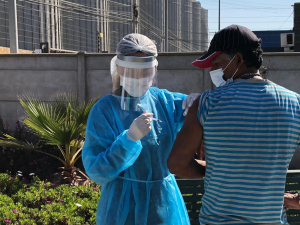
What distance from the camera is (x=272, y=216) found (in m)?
1.54

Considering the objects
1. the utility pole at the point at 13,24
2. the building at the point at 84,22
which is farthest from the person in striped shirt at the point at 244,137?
the building at the point at 84,22

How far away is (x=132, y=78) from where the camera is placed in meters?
2.04

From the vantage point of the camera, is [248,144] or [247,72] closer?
[248,144]

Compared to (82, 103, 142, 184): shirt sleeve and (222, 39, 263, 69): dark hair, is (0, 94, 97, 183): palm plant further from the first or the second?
(222, 39, 263, 69): dark hair

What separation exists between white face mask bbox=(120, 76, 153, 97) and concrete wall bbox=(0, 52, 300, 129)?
5181 mm

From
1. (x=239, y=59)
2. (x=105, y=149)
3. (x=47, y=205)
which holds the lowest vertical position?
(x=47, y=205)

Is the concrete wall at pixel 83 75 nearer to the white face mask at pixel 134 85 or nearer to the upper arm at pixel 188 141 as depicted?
the white face mask at pixel 134 85

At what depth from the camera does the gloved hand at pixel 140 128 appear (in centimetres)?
182

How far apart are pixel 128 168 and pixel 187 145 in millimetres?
506

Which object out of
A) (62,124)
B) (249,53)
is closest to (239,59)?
(249,53)

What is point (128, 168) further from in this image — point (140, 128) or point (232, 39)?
point (232, 39)

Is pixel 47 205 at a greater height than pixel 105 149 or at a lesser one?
lesser

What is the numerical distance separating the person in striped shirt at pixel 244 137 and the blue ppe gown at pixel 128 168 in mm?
439

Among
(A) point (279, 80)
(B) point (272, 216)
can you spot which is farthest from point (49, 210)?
(A) point (279, 80)
